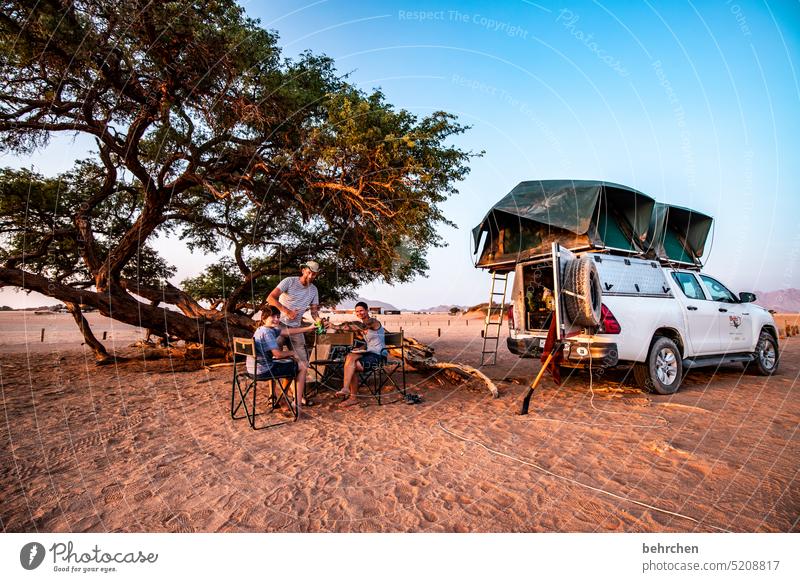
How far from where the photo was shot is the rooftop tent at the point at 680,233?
8.40m

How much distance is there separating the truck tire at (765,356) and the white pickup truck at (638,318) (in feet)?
0.07

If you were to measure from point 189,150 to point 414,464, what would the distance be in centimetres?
922

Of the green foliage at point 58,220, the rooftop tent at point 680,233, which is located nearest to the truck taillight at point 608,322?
the rooftop tent at point 680,233

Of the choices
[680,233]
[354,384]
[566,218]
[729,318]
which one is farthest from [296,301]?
[680,233]

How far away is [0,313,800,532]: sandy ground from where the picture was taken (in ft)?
9.53

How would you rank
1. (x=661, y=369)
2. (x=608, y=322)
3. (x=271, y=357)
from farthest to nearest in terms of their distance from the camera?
1. (x=661, y=369)
2. (x=608, y=322)
3. (x=271, y=357)

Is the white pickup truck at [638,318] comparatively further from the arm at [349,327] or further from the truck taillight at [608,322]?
the arm at [349,327]

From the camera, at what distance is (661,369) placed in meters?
6.67

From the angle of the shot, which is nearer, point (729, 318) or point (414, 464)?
point (414, 464)

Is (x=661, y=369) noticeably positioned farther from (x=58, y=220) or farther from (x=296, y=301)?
(x=58, y=220)

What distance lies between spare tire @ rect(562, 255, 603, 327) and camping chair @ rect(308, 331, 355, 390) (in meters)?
3.58

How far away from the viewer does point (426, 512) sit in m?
2.99
